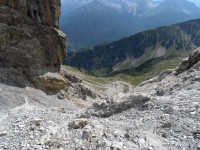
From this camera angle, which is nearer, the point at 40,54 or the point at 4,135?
the point at 4,135

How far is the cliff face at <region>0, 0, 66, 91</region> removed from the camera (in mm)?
39781

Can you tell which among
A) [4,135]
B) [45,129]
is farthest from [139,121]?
[4,135]

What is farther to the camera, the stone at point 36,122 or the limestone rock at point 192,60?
the limestone rock at point 192,60

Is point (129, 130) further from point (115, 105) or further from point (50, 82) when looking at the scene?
point (50, 82)

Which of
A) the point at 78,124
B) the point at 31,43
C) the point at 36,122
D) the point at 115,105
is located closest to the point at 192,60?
the point at 115,105

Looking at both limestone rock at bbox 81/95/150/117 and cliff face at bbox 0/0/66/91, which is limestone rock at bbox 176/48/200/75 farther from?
cliff face at bbox 0/0/66/91

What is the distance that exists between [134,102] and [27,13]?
151ft

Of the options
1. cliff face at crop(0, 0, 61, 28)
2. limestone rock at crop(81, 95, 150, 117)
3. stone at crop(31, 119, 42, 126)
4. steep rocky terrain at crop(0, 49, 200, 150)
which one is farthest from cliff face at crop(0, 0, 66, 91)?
steep rocky terrain at crop(0, 49, 200, 150)

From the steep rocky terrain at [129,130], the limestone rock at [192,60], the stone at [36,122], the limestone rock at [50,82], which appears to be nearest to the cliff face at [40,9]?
the limestone rock at [50,82]

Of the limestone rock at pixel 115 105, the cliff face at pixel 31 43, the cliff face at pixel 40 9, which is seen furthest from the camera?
the cliff face at pixel 40 9

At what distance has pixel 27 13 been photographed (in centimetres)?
4550

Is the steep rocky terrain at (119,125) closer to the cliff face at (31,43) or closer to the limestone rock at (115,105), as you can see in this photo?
the limestone rock at (115,105)

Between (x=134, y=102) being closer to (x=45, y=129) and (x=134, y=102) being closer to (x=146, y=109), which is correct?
(x=146, y=109)

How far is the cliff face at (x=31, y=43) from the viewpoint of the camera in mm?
39781
